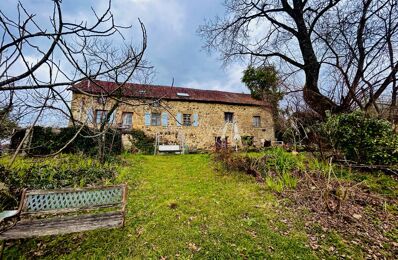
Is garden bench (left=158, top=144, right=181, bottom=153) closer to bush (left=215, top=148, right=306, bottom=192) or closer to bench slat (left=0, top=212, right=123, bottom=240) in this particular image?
bush (left=215, top=148, right=306, bottom=192)

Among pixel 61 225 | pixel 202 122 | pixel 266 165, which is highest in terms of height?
pixel 202 122

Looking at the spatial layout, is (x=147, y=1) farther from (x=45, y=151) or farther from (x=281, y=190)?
(x=45, y=151)

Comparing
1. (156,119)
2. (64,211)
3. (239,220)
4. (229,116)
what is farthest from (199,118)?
(64,211)

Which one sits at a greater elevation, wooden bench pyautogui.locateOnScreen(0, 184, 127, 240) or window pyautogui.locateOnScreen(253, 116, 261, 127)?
window pyautogui.locateOnScreen(253, 116, 261, 127)

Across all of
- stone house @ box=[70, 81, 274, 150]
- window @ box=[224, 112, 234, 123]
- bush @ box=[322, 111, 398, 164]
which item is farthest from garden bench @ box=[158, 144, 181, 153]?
bush @ box=[322, 111, 398, 164]

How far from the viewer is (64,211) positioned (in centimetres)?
333

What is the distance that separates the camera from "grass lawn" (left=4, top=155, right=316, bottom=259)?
106 inches

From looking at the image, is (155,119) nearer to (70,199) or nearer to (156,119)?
(156,119)

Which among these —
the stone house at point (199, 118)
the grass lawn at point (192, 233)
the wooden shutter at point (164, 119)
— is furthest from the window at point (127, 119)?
the grass lawn at point (192, 233)

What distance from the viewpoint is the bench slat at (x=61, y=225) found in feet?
8.42

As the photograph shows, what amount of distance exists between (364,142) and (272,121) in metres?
14.2

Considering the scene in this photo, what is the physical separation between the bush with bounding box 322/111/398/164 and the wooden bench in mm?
5820

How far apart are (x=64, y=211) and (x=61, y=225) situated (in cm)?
60

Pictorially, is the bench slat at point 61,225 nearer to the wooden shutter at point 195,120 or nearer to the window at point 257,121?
the wooden shutter at point 195,120
